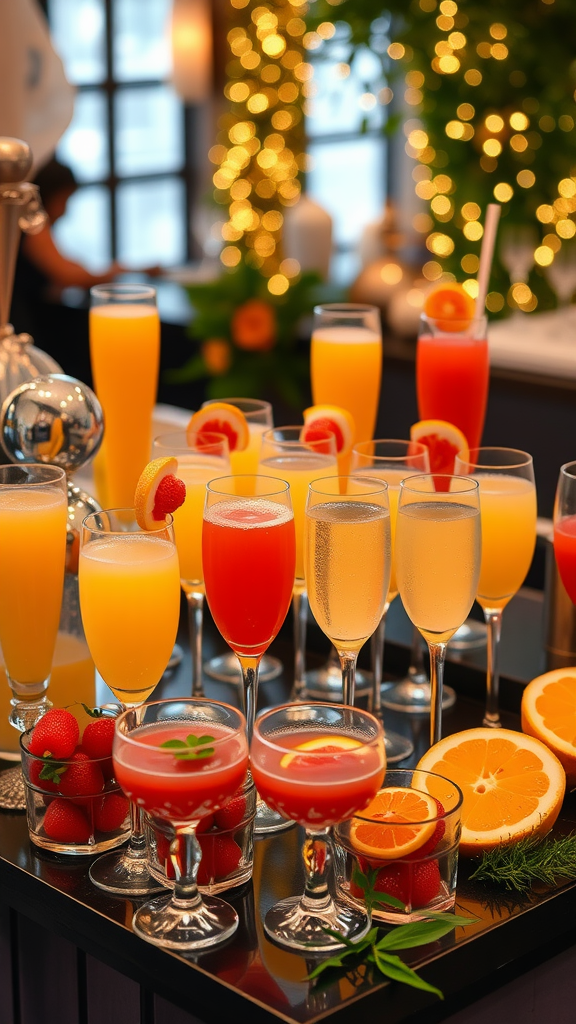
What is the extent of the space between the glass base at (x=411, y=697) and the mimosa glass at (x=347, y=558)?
0.37 meters

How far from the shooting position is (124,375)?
2170mm

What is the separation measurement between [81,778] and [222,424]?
0.62 m

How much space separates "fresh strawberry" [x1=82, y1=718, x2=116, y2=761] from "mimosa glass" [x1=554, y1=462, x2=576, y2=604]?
2.01 feet

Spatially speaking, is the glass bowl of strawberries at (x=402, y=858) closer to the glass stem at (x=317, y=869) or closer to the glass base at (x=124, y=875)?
the glass stem at (x=317, y=869)

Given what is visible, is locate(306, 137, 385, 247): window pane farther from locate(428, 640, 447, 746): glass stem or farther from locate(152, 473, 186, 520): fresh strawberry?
locate(152, 473, 186, 520): fresh strawberry

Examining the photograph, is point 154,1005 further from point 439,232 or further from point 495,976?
point 439,232

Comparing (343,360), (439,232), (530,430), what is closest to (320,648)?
(343,360)

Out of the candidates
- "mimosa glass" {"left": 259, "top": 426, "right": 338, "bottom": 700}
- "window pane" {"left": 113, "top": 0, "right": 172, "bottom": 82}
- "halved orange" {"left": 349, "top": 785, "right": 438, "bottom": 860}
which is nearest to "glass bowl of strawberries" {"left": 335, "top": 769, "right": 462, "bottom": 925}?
"halved orange" {"left": 349, "top": 785, "right": 438, "bottom": 860}

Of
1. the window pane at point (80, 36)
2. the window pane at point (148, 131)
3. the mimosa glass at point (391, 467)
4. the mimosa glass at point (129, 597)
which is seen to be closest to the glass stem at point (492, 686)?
the mimosa glass at point (391, 467)

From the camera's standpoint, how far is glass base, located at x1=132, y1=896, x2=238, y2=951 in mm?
1183

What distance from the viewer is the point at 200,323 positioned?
4.01 meters

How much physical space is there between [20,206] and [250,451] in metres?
0.47

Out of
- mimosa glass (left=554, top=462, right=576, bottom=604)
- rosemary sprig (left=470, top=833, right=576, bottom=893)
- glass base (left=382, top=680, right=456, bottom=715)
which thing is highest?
mimosa glass (left=554, top=462, right=576, bottom=604)

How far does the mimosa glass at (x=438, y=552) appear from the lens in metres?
1.43
